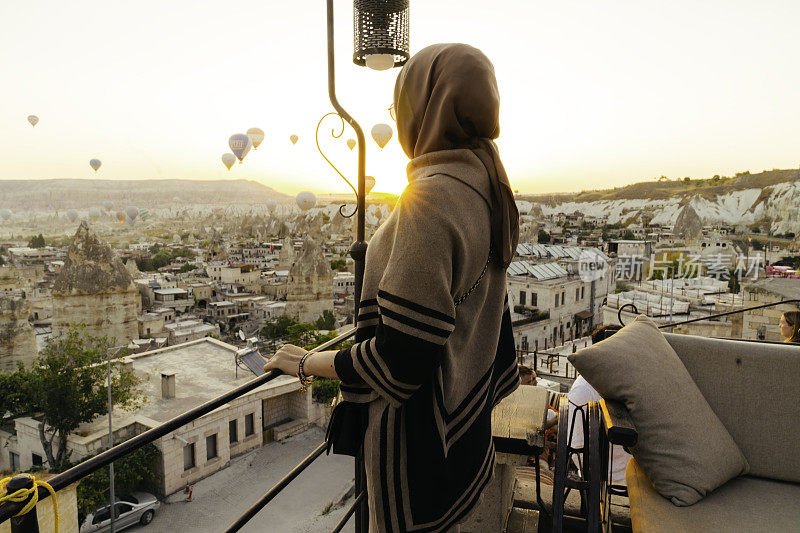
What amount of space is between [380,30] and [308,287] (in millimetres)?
30532

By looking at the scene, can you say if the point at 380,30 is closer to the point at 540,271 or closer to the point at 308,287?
the point at 540,271

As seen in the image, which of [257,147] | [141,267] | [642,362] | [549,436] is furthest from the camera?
[141,267]

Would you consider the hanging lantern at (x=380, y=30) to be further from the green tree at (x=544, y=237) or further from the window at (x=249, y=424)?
the green tree at (x=544, y=237)

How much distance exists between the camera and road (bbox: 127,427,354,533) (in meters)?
10.1

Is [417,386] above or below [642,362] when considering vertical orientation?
above

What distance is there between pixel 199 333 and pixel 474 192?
28125mm

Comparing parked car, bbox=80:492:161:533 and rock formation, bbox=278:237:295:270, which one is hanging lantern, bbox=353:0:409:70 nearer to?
parked car, bbox=80:492:161:533

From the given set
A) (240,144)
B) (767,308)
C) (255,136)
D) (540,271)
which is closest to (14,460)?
(240,144)

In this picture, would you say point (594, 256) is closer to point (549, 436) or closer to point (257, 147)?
point (257, 147)

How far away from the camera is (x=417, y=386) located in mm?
782

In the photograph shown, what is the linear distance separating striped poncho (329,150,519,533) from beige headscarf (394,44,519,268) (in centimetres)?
3

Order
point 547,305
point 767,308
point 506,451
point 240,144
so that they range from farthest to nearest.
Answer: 1. point 240,144
2. point 547,305
3. point 767,308
4. point 506,451

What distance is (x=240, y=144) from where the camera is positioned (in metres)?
24.0

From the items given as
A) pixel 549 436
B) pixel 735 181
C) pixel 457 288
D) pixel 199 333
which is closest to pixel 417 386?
pixel 457 288
